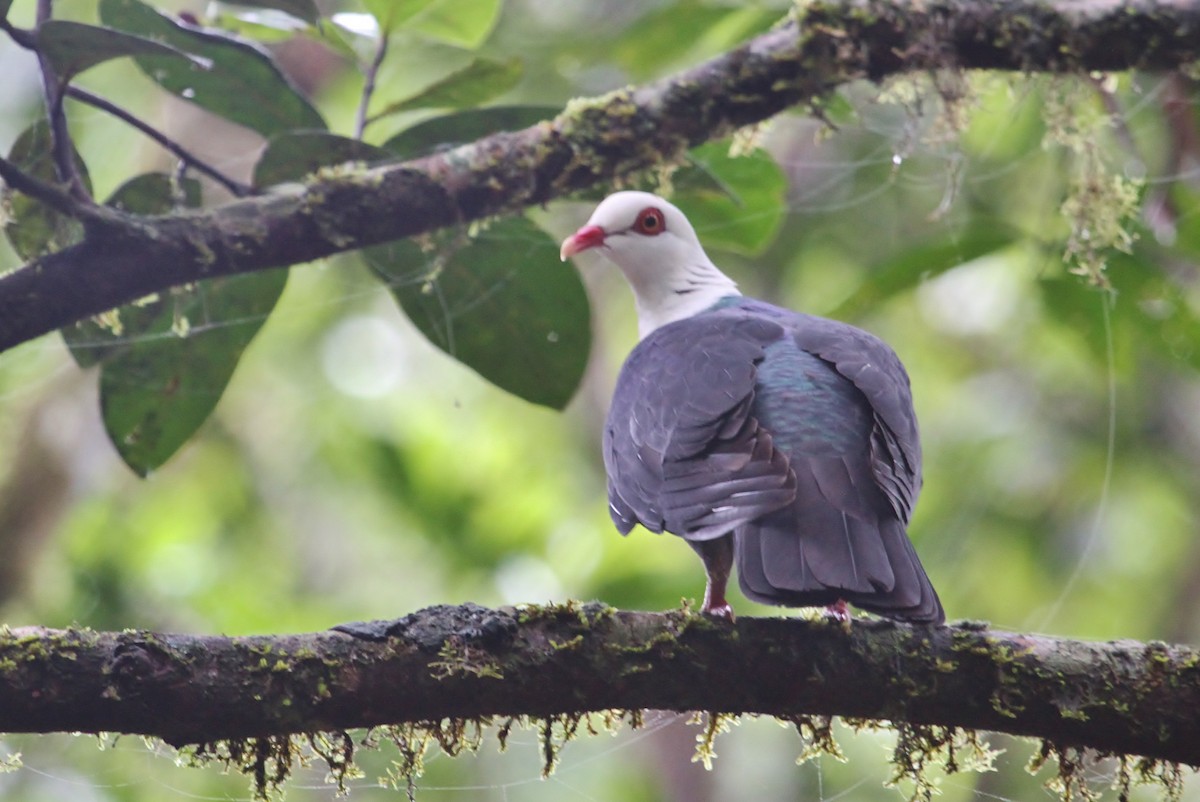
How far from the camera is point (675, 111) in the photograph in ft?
10.2

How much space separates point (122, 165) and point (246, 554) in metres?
2.09

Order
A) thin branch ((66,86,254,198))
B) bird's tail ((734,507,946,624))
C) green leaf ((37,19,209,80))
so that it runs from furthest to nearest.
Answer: thin branch ((66,86,254,198)) < green leaf ((37,19,209,80)) < bird's tail ((734,507,946,624))

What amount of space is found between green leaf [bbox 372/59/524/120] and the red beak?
0.49m

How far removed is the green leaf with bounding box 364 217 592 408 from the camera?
3375mm

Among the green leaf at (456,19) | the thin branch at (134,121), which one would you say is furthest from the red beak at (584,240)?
the thin branch at (134,121)

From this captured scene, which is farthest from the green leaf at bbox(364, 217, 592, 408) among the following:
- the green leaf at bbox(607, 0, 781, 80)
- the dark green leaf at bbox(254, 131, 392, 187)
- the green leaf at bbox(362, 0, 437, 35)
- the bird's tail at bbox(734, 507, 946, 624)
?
the green leaf at bbox(607, 0, 781, 80)

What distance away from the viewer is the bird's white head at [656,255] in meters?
3.91

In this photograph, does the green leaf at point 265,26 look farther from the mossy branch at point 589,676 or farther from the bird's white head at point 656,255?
the mossy branch at point 589,676

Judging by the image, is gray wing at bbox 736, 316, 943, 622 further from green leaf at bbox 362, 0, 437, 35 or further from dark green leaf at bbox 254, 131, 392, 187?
green leaf at bbox 362, 0, 437, 35

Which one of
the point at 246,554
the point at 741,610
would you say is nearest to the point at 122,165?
the point at 246,554

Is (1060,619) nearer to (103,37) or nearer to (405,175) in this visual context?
(405,175)

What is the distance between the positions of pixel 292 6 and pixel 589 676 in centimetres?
197

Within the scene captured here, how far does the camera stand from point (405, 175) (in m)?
2.98

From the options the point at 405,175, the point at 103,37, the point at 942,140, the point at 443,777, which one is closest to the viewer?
the point at 103,37
